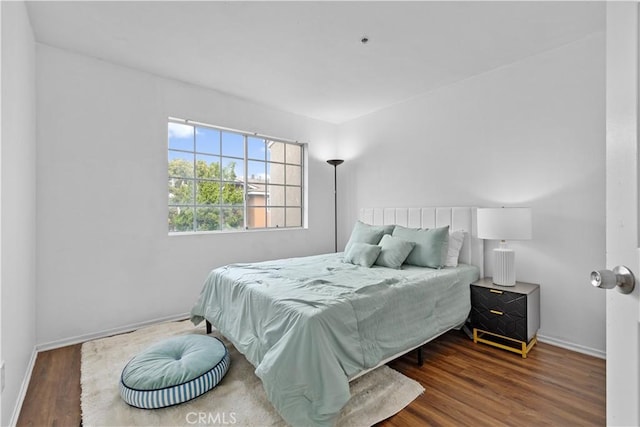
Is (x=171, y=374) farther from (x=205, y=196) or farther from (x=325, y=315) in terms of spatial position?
(x=205, y=196)

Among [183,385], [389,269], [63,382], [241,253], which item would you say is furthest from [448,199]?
[63,382]

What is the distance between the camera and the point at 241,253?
3.92m

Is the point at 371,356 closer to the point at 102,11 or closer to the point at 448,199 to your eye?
the point at 448,199

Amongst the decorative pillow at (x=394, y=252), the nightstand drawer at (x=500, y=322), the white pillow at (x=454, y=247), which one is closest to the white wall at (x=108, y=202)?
the decorative pillow at (x=394, y=252)

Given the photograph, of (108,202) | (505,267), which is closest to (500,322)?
(505,267)

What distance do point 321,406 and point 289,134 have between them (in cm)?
368

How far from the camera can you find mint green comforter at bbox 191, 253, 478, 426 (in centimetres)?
156

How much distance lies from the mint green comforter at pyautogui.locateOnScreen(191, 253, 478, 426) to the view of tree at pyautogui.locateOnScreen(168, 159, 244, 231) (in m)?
1.20

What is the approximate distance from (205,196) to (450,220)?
9.82 ft

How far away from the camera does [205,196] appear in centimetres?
379

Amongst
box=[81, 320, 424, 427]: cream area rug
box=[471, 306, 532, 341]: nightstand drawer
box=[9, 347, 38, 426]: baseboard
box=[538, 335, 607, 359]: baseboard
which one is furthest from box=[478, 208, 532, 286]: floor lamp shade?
box=[9, 347, 38, 426]: baseboard

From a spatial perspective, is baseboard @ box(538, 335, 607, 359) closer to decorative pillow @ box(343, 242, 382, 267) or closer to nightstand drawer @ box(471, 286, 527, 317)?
nightstand drawer @ box(471, 286, 527, 317)

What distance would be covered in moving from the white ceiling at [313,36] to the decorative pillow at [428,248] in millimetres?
1725

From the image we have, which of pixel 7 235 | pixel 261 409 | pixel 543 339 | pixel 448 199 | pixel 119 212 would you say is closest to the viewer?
pixel 7 235
